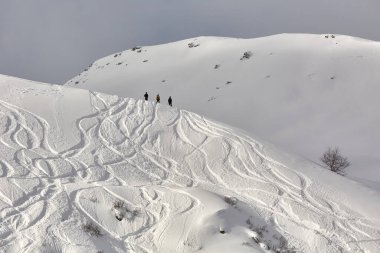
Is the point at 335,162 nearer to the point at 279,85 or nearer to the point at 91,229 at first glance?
the point at 91,229

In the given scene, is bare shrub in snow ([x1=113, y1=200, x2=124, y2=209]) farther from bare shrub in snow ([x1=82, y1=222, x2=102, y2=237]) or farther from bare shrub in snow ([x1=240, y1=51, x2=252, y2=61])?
bare shrub in snow ([x1=240, y1=51, x2=252, y2=61])

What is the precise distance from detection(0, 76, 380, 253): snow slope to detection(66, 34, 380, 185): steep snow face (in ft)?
42.5

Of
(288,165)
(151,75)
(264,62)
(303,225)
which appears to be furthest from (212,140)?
(151,75)

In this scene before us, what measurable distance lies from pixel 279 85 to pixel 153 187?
34784 millimetres

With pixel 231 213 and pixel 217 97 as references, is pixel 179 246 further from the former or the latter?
pixel 217 97

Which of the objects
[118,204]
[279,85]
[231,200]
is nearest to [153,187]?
[118,204]

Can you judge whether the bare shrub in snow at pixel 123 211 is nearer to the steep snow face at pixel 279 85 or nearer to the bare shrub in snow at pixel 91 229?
the bare shrub in snow at pixel 91 229

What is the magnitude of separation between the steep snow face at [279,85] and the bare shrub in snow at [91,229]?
21398 millimetres

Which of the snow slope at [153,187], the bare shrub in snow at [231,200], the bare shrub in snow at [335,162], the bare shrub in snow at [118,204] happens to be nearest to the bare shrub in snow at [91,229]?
the snow slope at [153,187]

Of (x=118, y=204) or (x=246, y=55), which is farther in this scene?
(x=246, y=55)

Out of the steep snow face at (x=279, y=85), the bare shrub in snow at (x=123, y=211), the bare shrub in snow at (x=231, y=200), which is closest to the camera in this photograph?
the bare shrub in snow at (x=123, y=211)

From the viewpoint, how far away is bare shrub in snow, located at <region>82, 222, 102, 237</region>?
1466 centimetres

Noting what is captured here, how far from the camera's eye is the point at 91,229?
14805 mm

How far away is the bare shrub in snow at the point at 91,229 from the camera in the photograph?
48.1ft
